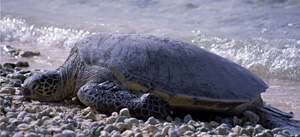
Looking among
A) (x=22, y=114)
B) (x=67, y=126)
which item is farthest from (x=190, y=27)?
(x=67, y=126)

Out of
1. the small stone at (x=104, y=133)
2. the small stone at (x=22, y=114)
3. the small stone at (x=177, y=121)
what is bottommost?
the small stone at (x=177, y=121)

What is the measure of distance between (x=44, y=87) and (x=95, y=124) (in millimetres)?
1186

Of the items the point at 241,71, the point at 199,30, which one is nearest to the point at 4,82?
the point at 241,71

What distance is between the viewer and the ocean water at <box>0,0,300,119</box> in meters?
6.08

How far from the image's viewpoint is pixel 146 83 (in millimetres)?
3268

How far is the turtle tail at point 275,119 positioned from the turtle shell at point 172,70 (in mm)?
225

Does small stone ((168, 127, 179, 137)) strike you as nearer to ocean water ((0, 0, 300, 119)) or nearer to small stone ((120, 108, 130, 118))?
small stone ((120, 108, 130, 118))

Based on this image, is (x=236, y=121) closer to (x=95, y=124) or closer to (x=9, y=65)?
(x=95, y=124)

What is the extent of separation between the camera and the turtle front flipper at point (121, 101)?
3.07 meters

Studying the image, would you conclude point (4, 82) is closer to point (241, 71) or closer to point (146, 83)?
point (146, 83)

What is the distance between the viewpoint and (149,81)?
→ 3273mm

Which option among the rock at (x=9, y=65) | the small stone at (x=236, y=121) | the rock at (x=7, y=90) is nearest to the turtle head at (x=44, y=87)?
the rock at (x=7, y=90)

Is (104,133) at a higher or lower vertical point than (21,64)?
lower

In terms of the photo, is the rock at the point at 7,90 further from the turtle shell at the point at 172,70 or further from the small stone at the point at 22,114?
the small stone at the point at 22,114
